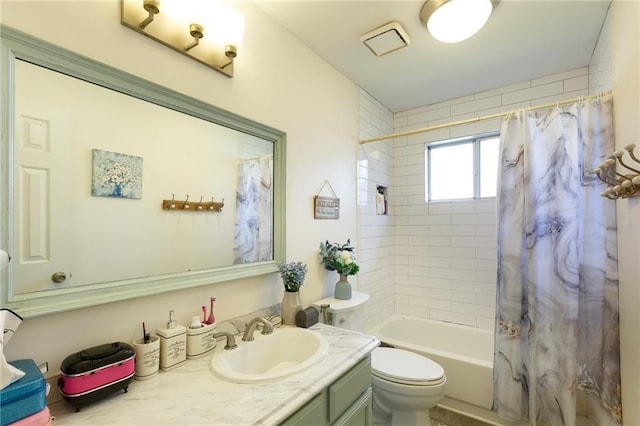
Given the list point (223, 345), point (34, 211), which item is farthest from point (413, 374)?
point (34, 211)

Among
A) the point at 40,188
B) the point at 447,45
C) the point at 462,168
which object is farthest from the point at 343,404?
the point at 462,168

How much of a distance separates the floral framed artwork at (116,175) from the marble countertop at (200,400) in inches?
25.8

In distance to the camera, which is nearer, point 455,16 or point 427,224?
point 455,16

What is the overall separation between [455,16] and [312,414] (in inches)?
73.2

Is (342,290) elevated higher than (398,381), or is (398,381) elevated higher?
(342,290)

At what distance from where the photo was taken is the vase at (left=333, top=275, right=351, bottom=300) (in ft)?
6.22

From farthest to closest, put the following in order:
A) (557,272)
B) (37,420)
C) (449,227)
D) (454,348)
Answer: (449,227)
(454,348)
(557,272)
(37,420)

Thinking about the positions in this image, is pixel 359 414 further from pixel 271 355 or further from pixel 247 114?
pixel 247 114

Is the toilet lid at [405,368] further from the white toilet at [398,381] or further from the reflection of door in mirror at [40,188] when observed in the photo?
the reflection of door in mirror at [40,188]

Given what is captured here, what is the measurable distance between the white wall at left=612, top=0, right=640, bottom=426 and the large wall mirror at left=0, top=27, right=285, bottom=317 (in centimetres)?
166

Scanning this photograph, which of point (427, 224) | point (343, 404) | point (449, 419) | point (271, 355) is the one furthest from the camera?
point (427, 224)

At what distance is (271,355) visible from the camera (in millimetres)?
1350

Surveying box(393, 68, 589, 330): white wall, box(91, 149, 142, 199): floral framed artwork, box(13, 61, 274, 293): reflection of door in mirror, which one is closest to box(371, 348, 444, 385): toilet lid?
box(393, 68, 589, 330): white wall

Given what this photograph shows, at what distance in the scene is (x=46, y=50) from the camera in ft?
2.82
